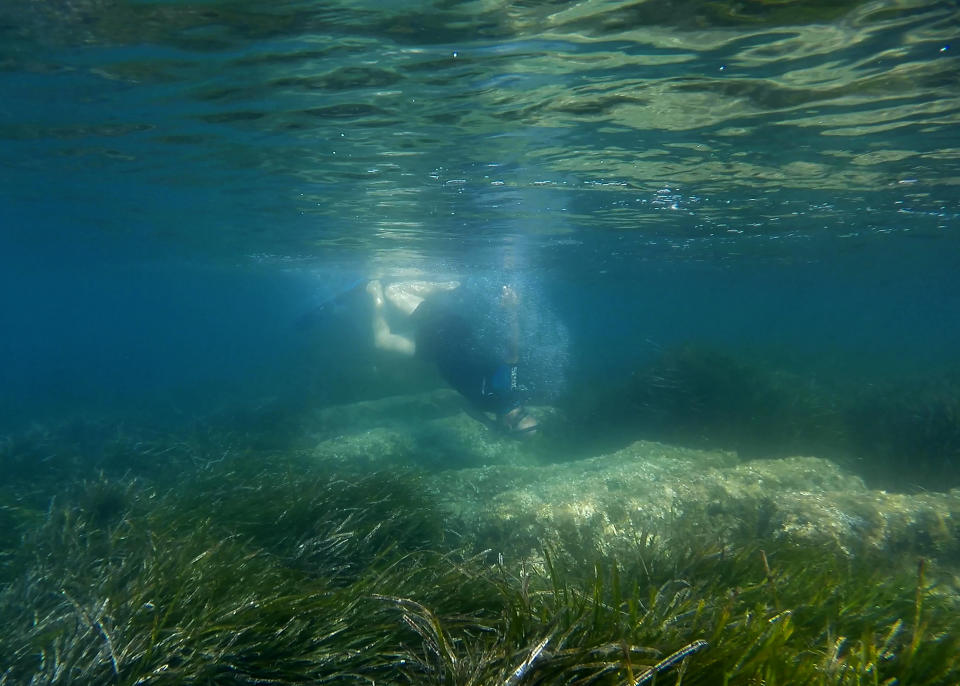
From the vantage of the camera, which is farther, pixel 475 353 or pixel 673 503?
pixel 475 353

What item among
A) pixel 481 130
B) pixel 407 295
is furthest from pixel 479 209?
pixel 481 130

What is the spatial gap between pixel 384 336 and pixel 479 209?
605 cm

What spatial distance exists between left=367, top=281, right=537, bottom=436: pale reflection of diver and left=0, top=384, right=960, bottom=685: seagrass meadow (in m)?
4.52

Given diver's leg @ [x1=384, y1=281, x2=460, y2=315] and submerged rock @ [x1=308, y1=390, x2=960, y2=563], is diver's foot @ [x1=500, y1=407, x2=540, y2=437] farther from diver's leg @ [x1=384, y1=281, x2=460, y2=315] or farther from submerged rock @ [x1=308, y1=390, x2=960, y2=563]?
diver's leg @ [x1=384, y1=281, x2=460, y2=315]

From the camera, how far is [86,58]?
343 inches

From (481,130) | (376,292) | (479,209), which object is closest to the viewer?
(481,130)

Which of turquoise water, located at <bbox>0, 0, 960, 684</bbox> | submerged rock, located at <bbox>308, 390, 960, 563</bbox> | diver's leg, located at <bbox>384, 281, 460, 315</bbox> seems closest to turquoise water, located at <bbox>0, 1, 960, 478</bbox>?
turquoise water, located at <bbox>0, 0, 960, 684</bbox>

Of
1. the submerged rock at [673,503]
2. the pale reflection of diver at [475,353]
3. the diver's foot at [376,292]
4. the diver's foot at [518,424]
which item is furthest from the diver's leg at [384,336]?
the submerged rock at [673,503]

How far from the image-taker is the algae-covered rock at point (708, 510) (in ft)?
24.9

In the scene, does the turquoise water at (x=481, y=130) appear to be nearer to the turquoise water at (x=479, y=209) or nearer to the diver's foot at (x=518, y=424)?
the turquoise water at (x=479, y=209)

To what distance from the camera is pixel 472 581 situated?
184 inches

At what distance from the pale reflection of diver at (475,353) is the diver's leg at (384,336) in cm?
112

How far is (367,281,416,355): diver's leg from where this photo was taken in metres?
20.1

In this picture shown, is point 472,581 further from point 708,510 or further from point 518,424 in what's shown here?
point 518,424
